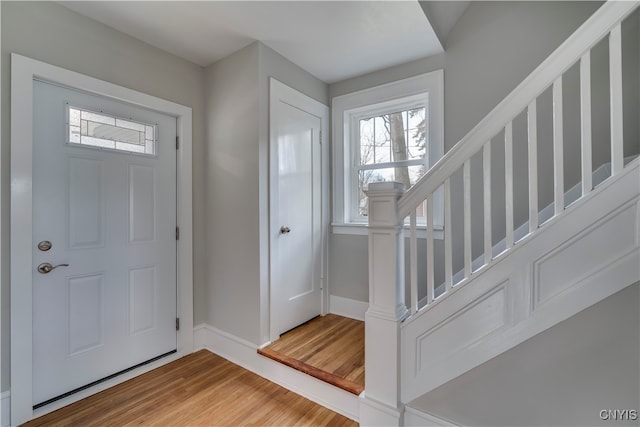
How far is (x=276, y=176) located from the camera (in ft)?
7.14

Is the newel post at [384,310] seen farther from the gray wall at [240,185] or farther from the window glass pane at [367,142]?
the window glass pane at [367,142]

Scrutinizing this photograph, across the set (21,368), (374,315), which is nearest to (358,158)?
(374,315)

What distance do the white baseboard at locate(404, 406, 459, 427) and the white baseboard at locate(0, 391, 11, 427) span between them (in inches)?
84.3

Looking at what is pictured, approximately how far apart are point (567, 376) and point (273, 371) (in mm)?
1646

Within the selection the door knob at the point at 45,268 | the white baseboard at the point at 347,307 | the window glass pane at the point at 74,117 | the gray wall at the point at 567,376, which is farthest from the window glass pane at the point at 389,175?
the door knob at the point at 45,268

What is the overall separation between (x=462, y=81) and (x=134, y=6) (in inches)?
89.6

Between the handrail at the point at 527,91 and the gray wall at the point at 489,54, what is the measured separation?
884 millimetres

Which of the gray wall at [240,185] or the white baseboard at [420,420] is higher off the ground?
the gray wall at [240,185]

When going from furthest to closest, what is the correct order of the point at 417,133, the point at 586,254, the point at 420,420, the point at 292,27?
1. the point at 417,133
2. the point at 292,27
3. the point at 420,420
4. the point at 586,254

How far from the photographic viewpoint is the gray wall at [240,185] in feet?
6.79

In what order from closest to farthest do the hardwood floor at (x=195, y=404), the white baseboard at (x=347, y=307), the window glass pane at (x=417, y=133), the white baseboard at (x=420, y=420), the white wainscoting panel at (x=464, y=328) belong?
1. the white wainscoting panel at (x=464, y=328)
2. the white baseboard at (x=420, y=420)
3. the hardwood floor at (x=195, y=404)
4. the window glass pane at (x=417, y=133)
5. the white baseboard at (x=347, y=307)

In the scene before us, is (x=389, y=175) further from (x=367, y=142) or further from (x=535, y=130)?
(x=535, y=130)

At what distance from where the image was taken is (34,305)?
162cm

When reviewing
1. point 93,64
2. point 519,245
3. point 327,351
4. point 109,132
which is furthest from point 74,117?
point 519,245
